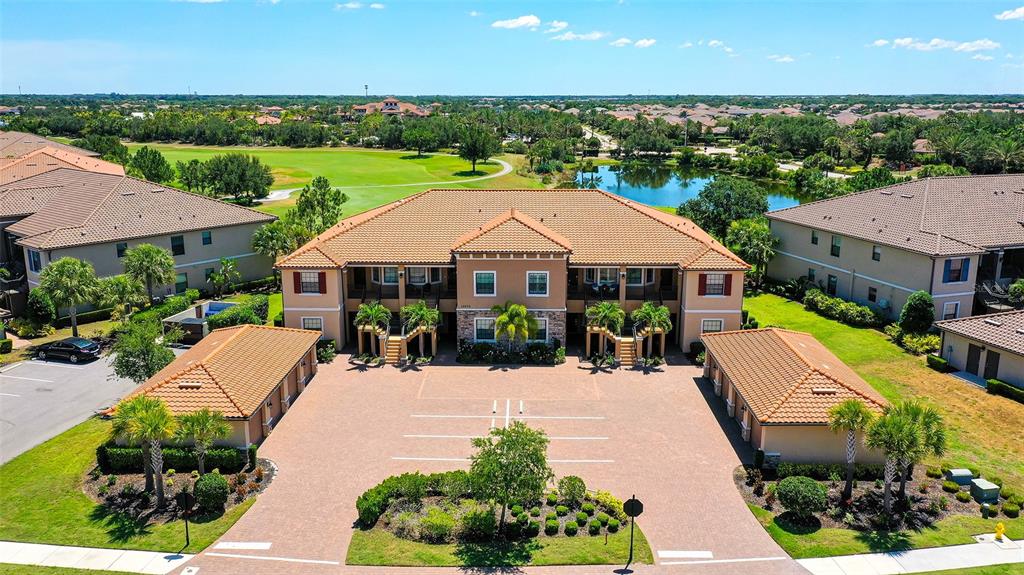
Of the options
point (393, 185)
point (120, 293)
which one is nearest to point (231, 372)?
point (120, 293)

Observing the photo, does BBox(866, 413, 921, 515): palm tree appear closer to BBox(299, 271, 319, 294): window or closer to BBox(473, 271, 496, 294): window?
BBox(473, 271, 496, 294): window

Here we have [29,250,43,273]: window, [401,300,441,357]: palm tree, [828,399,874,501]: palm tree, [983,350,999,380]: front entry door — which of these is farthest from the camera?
[29,250,43,273]: window

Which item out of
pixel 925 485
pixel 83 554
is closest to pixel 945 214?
pixel 925 485

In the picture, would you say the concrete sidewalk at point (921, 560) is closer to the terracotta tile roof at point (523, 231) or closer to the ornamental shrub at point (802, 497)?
the ornamental shrub at point (802, 497)

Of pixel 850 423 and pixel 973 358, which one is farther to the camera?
pixel 973 358

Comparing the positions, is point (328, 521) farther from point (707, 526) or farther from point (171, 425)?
point (707, 526)

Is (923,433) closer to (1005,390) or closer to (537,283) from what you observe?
(1005,390)

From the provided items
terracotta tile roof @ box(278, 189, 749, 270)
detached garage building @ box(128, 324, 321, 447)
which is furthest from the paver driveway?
terracotta tile roof @ box(278, 189, 749, 270)
